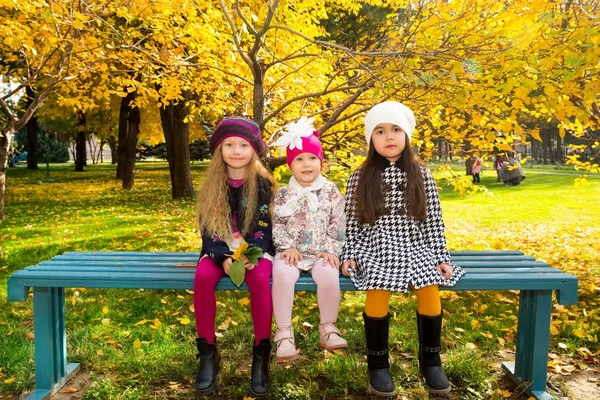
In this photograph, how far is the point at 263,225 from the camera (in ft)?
9.93

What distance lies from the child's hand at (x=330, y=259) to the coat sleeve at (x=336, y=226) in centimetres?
4

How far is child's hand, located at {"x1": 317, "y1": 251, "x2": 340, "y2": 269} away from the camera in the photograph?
287 cm

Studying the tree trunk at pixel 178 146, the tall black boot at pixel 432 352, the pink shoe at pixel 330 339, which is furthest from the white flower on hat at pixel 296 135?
the tree trunk at pixel 178 146

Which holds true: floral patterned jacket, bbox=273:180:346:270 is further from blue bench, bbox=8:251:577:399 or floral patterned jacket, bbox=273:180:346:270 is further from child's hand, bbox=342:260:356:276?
blue bench, bbox=8:251:577:399

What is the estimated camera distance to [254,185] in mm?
3094

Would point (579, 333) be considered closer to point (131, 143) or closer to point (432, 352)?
point (432, 352)

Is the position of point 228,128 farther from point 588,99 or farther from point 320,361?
point 588,99

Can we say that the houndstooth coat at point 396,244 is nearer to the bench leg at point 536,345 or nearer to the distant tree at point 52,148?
the bench leg at point 536,345

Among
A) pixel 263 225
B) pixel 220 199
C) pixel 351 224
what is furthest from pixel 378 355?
pixel 220 199

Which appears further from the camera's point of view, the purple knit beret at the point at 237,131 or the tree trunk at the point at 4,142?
the tree trunk at the point at 4,142

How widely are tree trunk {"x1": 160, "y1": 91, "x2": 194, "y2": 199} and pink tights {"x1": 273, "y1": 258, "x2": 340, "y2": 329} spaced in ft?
30.2

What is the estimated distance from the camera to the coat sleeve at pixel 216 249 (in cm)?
285

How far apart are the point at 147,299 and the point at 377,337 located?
2.40m

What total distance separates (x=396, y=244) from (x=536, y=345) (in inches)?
35.5
